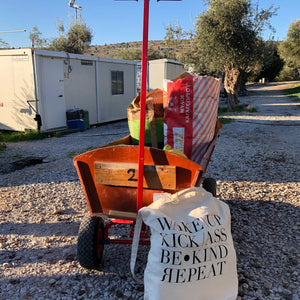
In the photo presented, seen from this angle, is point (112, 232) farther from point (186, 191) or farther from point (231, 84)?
point (231, 84)

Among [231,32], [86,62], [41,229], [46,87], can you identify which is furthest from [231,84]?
[41,229]

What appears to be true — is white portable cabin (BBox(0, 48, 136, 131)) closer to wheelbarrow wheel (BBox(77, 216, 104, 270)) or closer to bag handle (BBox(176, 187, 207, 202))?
wheelbarrow wheel (BBox(77, 216, 104, 270))

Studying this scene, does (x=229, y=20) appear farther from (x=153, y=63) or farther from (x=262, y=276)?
(x=262, y=276)

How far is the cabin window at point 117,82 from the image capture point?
12820 millimetres

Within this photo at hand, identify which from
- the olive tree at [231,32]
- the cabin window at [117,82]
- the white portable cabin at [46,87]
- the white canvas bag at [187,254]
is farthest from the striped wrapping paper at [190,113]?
the olive tree at [231,32]

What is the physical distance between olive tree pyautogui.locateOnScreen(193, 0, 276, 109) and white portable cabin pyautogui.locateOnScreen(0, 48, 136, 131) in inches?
242

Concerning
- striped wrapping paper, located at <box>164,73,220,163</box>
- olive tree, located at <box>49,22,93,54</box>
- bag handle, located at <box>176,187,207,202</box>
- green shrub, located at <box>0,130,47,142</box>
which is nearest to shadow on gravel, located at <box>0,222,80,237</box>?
striped wrapping paper, located at <box>164,73,220,163</box>

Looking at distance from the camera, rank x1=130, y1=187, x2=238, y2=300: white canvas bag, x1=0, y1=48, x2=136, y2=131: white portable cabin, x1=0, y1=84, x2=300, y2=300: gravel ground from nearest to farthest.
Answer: x1=130, y1=187, x2=238, y2=300: white canvas bag
x1=0, y1=84, x2=300, y2=300: gravel ground
x1=0, y1=48, x2=136, y2=131: white portable cabin

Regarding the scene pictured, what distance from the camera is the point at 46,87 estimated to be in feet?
31.6

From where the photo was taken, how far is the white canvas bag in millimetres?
2057

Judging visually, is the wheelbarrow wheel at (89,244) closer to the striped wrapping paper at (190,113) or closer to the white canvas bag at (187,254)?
the white canvas bag at (187,254)

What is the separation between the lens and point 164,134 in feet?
11.3

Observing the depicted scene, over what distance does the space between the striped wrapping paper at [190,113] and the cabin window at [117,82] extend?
982 centimetres

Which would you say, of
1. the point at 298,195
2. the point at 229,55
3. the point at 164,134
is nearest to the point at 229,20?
the point at 229,55
